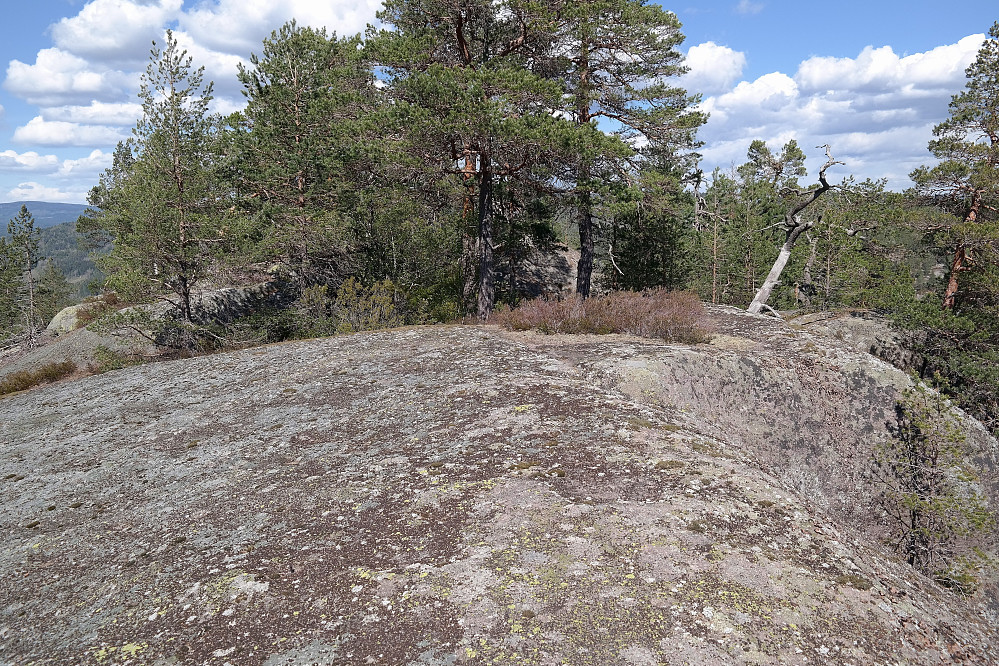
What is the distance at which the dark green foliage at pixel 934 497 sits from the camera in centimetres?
876

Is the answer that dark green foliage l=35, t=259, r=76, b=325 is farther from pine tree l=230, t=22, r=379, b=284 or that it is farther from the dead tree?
the dead tree

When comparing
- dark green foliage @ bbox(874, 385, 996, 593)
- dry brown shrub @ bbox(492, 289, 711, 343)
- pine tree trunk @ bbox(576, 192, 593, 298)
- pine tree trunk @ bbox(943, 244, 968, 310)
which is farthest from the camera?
pine tree trunk @ bbox(576, 192, 593, 298)

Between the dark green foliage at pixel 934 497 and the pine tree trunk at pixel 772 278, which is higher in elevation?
the pine tree trunk at pixel 772 278

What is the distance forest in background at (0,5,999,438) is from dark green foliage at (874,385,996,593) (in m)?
6.10

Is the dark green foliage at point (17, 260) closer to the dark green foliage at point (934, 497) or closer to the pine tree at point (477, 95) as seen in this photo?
the pine tree at point (477, 95)

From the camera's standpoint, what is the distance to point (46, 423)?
373 inches

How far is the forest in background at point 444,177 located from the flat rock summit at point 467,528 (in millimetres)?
7119

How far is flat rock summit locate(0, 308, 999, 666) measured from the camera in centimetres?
366

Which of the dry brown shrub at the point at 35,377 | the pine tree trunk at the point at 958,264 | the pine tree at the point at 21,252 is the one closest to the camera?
the dry brown shrub at the point at 35,377

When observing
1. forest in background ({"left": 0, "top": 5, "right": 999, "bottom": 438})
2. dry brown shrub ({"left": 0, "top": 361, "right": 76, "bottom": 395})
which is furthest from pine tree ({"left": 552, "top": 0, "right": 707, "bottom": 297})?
dry brown shrub ({"left": 0, "top": 361, "right": 76, "bottom": 395})

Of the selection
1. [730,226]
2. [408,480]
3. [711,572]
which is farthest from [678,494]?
[730,226]

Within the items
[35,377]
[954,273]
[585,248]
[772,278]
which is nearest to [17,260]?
[35,377]

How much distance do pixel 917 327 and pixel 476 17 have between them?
58.0 feet

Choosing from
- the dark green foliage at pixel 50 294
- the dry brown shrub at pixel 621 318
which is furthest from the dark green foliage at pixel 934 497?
the dark green foliage at pixel 50 294
